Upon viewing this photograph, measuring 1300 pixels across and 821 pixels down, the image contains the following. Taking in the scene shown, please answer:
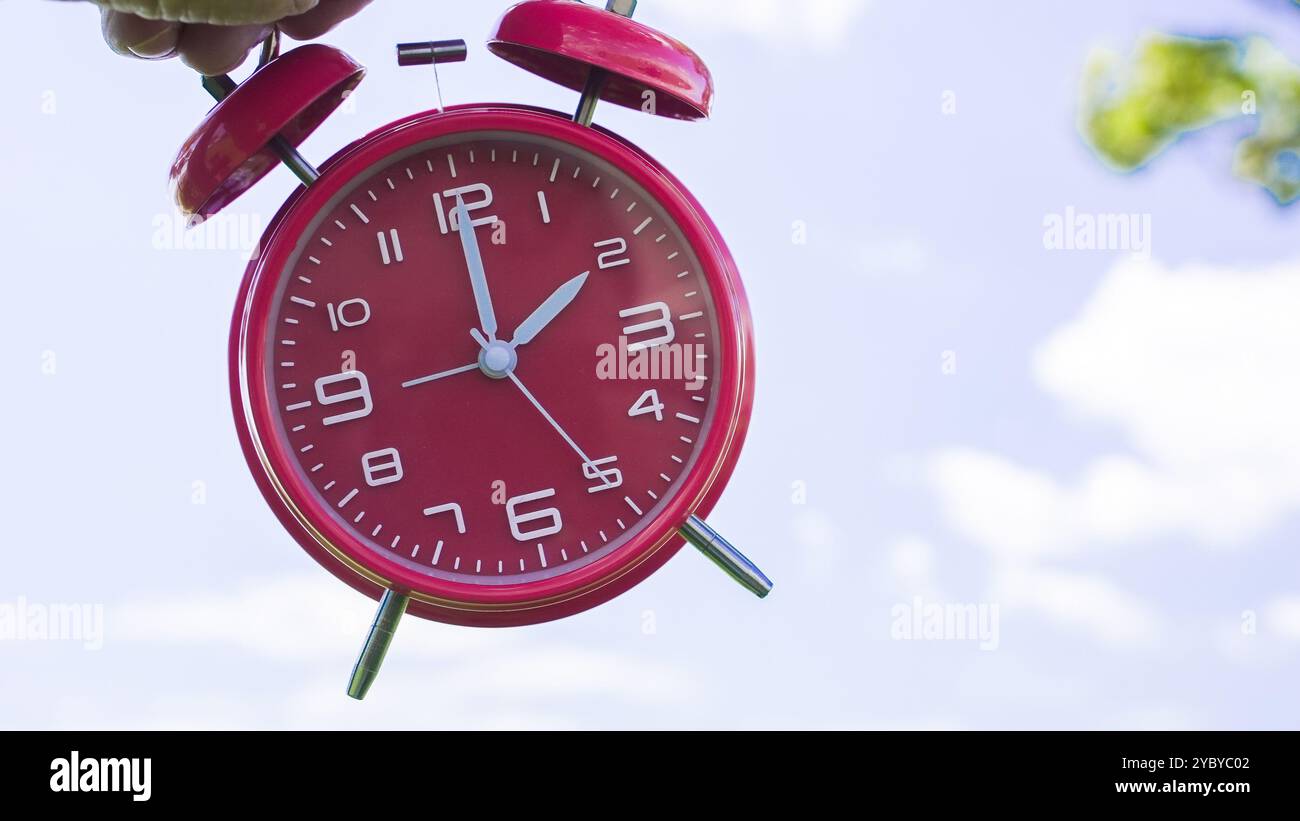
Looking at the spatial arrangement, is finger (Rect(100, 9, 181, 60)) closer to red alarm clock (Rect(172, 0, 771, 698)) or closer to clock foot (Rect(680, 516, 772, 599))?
red alarm clock (Rect(172, 0, 771, 698))

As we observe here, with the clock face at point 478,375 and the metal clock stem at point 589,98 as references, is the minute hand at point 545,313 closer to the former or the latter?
the clock face at point 478,375

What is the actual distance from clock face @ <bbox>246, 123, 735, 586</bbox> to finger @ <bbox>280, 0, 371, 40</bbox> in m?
0.25

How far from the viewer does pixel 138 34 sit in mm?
2002

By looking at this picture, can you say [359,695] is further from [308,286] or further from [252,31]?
[252,31]

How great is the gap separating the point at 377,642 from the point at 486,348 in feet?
1.43

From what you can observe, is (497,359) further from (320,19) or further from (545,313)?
(320,19)

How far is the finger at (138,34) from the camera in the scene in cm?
199

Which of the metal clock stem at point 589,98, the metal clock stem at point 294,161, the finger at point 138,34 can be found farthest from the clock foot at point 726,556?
the finger at point 138,34

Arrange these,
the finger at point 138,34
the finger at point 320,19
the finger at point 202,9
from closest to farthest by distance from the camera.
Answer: the finger at point 202,9 < the finger at point 138,34 < the finger at point 320,19

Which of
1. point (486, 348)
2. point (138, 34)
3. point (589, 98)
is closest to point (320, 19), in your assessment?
point (138, 34)

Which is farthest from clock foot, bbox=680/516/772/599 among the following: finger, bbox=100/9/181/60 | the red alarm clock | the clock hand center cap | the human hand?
finger, bbox=100/9/181/60

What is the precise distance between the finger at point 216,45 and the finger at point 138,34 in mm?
24

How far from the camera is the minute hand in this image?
2.02m

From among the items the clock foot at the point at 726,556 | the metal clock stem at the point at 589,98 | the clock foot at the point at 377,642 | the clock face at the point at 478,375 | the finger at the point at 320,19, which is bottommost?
the clock foot at the point at 377,642
